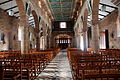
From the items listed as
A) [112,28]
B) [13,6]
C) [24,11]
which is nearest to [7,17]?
[13,6]

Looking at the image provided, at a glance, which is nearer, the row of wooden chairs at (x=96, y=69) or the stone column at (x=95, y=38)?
the row of wooden chairs at (x=96, y=69)

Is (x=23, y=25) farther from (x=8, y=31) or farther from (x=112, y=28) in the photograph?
(x=112, y=28)

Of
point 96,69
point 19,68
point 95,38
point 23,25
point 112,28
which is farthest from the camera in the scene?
point 112,28

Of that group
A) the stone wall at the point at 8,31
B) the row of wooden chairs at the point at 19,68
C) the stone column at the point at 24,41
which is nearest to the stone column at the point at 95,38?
the row of wooden chairs at the point at 19,68

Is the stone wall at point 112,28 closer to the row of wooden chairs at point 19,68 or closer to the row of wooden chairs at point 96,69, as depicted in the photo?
the row of wooden chairs at point 96,69

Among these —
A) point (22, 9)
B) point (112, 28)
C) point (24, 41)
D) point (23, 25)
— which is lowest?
point (24, 41)

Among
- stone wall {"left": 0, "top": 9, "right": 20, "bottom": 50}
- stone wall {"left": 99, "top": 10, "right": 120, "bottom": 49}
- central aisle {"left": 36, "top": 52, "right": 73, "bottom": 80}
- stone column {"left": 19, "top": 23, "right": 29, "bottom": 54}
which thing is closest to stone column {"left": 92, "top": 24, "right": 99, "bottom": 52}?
central aisle {"left": 36, "top": 52, "right": 73, "bottom": 80}

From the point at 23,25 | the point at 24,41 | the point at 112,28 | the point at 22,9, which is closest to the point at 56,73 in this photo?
the point at 24,41

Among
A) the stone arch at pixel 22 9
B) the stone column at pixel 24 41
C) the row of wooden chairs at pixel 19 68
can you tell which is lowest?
the row of wooden chairs at pixel 19 68

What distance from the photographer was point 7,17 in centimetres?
2208

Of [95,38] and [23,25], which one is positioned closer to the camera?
[95,38]

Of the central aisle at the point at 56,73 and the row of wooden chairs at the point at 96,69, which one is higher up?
the row of wooden chairs at the point at 96,69

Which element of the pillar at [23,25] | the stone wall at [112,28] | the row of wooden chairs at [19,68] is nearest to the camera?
the row of wooden chairs at [19,68]

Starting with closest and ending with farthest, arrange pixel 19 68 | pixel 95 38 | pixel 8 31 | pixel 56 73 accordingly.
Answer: pixel 19 68, pixel 56 73, pixel 95 38, pixel 8 31
